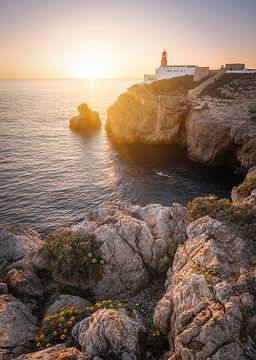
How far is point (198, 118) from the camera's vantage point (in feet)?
200

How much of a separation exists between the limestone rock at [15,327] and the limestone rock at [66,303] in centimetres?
131

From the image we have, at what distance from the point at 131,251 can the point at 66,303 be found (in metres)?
6.46

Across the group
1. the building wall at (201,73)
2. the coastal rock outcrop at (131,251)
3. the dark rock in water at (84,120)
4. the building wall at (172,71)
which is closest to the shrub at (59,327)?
the coastal rock outcrop at (131,251)

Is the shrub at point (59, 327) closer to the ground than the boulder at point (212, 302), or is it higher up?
closer to the ground

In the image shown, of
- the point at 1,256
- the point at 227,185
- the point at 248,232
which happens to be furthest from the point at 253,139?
the point at 1,256

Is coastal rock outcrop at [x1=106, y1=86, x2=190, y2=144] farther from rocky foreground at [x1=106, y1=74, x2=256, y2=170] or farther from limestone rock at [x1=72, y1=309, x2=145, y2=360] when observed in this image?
limestone rock at [x1=72, y1=309, x2=145, y2=360]

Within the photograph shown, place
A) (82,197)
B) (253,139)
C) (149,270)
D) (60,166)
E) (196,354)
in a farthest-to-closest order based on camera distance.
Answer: (60,166)
(253,139)
(82,197)
(149,270)
(196,354)

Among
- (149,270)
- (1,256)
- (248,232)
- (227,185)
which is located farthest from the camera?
(227,185)

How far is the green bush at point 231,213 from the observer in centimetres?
1978

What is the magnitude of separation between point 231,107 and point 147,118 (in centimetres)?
2058

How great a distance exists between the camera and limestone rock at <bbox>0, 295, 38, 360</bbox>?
15.6 metres

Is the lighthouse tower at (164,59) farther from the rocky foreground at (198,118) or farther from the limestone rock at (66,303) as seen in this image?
the limestone rock at (66,303)

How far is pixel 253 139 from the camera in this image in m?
50.4

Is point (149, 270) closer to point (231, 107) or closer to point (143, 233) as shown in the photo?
point (143, 233)
